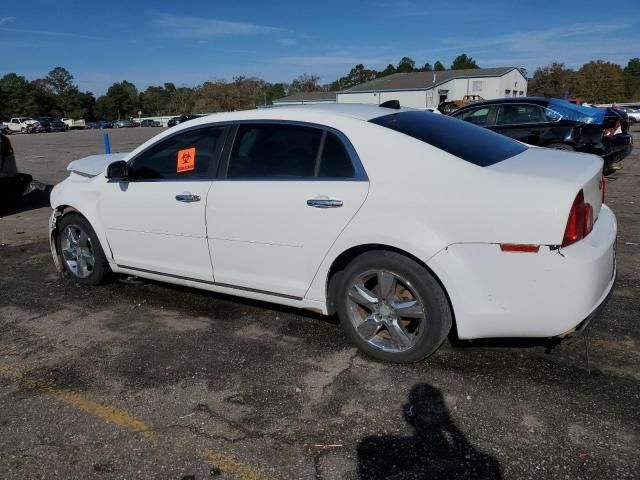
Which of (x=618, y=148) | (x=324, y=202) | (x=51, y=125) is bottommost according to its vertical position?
(x=618, y=148)

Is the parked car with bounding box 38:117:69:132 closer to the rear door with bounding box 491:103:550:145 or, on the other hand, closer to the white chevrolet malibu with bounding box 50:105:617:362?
the rear door with bounding box 491:103:550:145

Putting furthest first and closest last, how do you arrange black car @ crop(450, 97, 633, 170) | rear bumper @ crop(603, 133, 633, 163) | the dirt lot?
rear bumper @ crop(603, 133, 633, 163) < black car @ crop(450, 97, 633, 170) < the dirt lot

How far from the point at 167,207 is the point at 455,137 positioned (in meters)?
2.19

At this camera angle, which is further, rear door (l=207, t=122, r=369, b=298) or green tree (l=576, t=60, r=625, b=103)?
green tree (l=576, t=60, r=625, b=103)

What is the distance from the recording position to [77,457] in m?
2.57

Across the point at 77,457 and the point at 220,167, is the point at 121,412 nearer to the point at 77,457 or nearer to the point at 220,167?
the point at 77,457

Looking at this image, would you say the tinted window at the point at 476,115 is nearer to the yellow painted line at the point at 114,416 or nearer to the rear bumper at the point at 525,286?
the rear bumper at the point at 525,286

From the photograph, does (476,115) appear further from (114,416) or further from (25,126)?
(25,126)

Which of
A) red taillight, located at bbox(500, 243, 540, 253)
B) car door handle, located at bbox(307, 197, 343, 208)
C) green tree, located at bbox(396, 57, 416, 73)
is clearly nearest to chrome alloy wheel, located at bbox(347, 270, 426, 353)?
car door handle, located at bbox(307, 197, 343, 208)

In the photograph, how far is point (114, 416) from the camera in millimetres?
2896

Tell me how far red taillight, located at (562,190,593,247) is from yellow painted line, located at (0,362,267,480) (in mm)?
1929

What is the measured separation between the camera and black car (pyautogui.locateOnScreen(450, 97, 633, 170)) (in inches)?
354

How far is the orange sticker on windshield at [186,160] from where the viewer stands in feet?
13.1

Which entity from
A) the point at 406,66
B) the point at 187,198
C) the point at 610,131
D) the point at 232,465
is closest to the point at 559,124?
the point at 610,131
